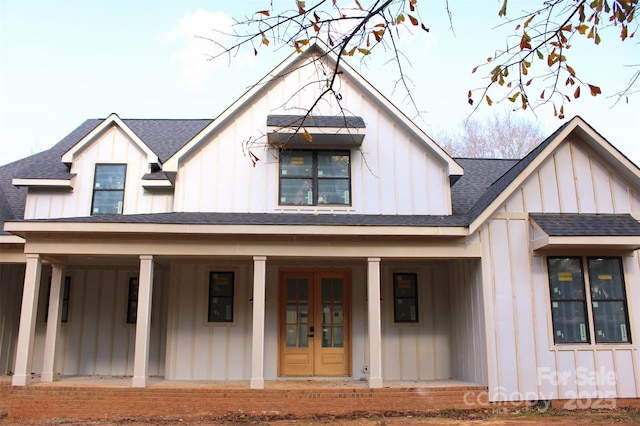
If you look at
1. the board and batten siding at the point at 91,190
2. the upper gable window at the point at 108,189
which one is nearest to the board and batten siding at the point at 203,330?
the board and batten siding at the point at 91,190

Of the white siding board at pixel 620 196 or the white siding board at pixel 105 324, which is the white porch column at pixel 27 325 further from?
the white siding board at pixel 620 196

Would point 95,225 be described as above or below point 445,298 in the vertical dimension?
above

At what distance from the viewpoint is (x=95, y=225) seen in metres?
10.3

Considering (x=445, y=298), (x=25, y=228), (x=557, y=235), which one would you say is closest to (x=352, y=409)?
(x=445, y=298)

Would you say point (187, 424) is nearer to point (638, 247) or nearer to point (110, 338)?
point (110, 338)

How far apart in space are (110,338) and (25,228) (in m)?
3.97

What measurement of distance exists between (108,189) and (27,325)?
4.13 m

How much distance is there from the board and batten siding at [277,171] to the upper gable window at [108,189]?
7.27ft

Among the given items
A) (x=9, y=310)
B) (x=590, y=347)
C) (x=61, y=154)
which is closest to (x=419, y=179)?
(x=590, y=347)

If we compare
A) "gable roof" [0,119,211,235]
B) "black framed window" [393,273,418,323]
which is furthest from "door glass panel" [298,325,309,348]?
"gable roof" [0,119,211,235]

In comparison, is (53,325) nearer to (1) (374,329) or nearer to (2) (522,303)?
(1) (374,329)

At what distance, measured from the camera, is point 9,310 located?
43.8ft

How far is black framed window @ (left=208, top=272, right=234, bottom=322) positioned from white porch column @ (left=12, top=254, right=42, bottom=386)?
11.7 ft

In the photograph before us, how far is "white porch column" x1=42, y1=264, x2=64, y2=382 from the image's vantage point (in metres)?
10.8
